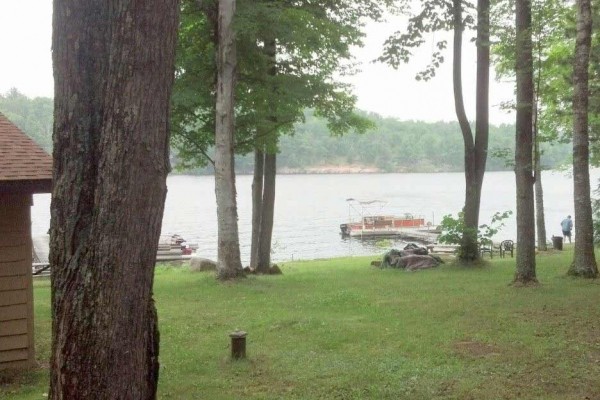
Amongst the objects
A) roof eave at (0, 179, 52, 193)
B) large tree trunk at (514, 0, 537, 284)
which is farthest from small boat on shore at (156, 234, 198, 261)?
roof eave at (0, 179, 52, 193)

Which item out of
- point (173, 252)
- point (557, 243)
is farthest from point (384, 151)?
point (557, 243)

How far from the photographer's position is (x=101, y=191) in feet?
12.9

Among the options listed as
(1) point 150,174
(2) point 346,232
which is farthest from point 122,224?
(2) point 346,232

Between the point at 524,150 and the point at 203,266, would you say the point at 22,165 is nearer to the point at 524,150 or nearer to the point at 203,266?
the point at 524,150

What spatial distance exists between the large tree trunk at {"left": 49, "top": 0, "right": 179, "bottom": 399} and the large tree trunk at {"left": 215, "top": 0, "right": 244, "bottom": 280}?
10.5 meters

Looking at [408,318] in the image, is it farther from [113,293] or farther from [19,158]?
[113,293]

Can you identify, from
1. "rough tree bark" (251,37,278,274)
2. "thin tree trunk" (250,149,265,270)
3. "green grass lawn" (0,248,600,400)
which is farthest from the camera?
"thin tree trunk" (250,149,265,270)

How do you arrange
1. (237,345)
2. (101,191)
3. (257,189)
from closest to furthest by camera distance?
1. (101,191)
2. (237,345)
3. (257,189)

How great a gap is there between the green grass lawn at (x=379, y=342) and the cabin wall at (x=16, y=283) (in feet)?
1.23

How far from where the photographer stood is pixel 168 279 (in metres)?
16.9

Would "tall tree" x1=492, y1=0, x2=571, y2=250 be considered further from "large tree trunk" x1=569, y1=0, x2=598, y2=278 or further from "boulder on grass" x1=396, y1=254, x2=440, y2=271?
"boulder on grass" x1=396, y1=254, x2=440, y2=271

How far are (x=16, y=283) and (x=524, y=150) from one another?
9.21 meters

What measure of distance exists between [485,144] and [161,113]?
14.8 m

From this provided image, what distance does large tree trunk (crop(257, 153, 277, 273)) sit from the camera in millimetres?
18078
